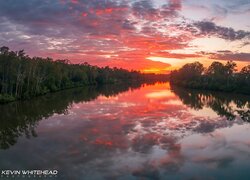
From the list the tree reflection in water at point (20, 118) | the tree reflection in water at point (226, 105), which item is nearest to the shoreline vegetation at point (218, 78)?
the tree reflection in water at point (226, 105)

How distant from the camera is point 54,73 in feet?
219

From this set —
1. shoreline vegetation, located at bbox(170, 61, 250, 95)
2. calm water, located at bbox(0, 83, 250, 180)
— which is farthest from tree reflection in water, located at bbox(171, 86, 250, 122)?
shoreline vegetation, located at bbox(170, 61, 250, 95)

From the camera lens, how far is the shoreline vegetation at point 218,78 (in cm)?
6844

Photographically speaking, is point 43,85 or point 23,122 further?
point 43,85

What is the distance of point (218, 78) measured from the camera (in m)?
81.6

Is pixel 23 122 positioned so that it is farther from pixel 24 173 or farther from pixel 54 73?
pixel 54 73

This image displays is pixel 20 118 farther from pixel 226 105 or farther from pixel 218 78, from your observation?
pixel 218 78

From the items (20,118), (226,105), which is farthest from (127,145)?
(226,105)

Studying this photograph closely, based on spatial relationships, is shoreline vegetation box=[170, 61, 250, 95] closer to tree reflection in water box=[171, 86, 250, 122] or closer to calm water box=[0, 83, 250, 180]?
tree reflection in water box=[171, 86, 250, 122]

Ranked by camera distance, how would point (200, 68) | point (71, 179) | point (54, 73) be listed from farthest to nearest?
1. point (200, 68)
2. point (54, 73)
3. point (71, 179)

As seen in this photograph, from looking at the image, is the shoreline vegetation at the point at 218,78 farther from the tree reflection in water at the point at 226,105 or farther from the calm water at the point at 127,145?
the calm water at the point at 127,145

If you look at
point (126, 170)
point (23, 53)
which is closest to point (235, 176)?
point (126, 170)

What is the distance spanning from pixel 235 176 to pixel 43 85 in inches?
1968

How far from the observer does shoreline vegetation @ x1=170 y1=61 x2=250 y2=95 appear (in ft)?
225
